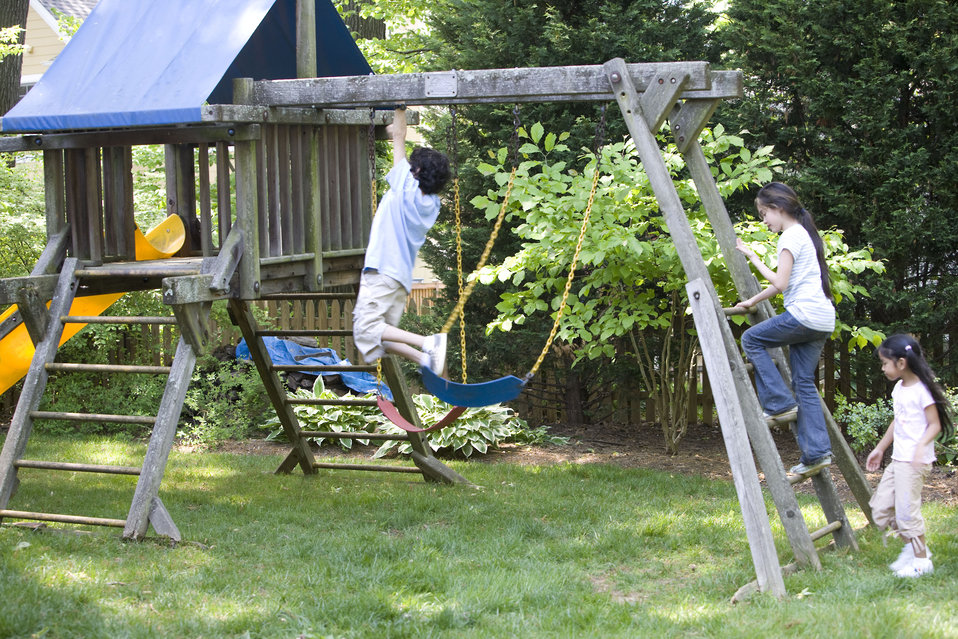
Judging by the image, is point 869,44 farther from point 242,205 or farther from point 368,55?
point 368,55

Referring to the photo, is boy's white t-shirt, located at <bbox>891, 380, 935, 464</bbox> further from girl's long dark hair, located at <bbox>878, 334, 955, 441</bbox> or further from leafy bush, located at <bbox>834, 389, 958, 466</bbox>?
leafy bush, located at <bbox>834, 389, 958, 466</bbox>

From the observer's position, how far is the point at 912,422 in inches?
189

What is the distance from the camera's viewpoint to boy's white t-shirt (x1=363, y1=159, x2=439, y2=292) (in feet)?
18.1

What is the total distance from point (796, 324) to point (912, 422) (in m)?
0.78

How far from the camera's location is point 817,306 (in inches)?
200

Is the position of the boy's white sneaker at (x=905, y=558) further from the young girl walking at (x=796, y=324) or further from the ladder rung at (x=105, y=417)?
the ladder rung at (x=105, y=417)

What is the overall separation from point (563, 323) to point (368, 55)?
767 cm

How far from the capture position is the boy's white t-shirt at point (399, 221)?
5.52 m

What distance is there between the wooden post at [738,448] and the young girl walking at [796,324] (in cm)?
39

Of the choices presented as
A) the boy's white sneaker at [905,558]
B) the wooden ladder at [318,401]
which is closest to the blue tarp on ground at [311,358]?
the wooden ladder at [318,401]

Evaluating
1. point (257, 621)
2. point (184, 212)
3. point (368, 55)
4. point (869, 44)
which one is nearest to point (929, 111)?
point (869, 44)

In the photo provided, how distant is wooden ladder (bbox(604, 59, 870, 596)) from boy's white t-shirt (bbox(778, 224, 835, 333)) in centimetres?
43

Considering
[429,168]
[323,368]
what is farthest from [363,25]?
[429,168]

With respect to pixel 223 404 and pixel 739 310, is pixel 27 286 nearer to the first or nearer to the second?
pixel 223 404
